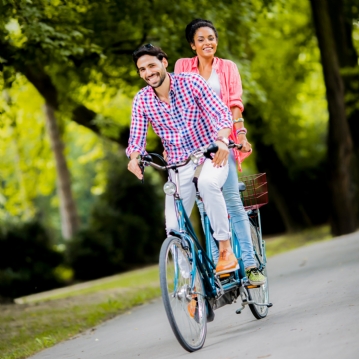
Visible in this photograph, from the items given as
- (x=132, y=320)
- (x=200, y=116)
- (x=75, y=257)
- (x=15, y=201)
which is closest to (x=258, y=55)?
(x=75, y=257)

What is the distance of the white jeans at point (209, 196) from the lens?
602cm

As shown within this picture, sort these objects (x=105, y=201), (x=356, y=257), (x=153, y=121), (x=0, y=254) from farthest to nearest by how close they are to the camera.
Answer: (x=105, y=201) < (x=0, y=254) < (x=356, y=257) < (x=153, y=121)

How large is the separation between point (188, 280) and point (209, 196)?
626 millimetres

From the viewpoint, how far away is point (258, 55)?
2422 cm

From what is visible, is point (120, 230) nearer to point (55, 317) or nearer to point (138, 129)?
point (55, 317)

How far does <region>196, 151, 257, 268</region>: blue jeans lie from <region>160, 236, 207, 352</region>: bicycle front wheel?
2.31ft

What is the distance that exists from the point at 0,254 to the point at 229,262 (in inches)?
680

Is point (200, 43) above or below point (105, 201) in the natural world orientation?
above

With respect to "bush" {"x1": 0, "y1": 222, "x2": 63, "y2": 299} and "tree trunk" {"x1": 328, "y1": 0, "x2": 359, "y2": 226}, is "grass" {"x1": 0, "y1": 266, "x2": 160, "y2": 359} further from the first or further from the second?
"bush" {"x1": 0, "y1": 222, "x2": 63, "y2": 299}

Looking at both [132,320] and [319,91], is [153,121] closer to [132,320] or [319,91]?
[132,320]

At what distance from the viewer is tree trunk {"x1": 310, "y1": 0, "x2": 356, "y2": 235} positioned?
738 inches

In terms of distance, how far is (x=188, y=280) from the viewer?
19.3ft

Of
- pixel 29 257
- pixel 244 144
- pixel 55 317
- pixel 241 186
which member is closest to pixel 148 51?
pixel 244 144

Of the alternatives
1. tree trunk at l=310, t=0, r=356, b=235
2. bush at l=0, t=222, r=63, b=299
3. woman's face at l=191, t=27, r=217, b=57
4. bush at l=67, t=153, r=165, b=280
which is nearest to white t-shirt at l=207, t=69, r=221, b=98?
woman's face at l=191, t=27, r=217, b=57
